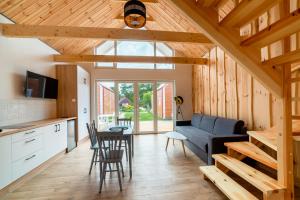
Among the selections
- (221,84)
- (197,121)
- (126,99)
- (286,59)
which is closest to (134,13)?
(286,59)

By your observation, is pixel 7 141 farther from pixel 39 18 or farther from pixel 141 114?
pixel 141 114

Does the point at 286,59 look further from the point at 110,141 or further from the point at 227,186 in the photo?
the point at 110,141

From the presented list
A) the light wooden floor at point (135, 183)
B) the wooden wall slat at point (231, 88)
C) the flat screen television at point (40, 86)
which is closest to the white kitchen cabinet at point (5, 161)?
the light wooden floor at point (135, 183)

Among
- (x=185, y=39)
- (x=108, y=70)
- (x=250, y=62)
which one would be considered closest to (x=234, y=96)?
(x=185, y=39)

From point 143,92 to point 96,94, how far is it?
5.72ft

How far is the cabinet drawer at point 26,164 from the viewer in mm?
2611

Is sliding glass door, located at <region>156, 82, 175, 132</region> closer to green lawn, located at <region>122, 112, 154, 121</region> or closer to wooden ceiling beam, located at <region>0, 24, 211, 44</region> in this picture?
green lawn, located at <region>122, 112, 154, 121</region>

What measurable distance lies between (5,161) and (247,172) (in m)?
3.13

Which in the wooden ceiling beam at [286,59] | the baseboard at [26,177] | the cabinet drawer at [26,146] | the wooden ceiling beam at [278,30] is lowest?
the baseboard at [26,177]

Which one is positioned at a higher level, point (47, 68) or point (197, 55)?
point (197, 55)

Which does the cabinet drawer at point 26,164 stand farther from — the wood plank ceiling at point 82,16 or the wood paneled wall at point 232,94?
the wood paneled wall at point 232,94

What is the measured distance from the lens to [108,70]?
21.6ft

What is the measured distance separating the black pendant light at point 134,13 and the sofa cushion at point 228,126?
2.70 metres

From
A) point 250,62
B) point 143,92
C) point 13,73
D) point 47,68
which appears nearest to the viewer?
point 250,62
